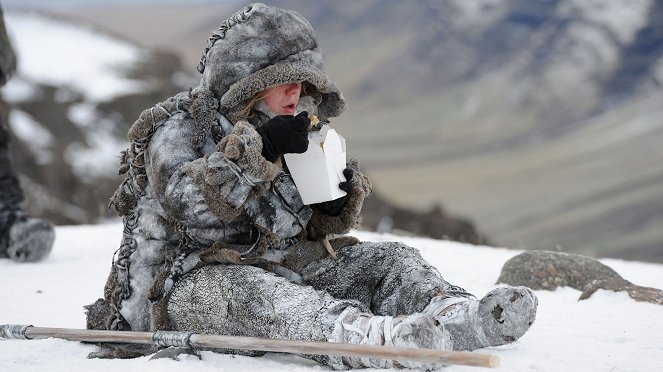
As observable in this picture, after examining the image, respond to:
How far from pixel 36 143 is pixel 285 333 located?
2447cm

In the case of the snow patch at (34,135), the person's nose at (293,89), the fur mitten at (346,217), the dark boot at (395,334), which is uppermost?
the snow patch at (34,135)

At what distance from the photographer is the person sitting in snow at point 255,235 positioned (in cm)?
327

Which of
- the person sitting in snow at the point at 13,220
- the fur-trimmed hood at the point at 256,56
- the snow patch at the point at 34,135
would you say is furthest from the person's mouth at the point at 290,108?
the snow patch at the point at 34,135

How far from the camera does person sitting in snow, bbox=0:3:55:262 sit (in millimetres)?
6582

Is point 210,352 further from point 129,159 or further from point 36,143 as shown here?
point 36,143

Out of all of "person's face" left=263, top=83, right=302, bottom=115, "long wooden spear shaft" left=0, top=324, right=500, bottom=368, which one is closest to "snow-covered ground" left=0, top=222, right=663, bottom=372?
"long wooden spear shaft" left=0, top=324, right=500, bottom=368

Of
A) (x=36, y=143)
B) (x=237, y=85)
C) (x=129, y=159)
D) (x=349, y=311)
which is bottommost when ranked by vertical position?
(x=349, y=311)

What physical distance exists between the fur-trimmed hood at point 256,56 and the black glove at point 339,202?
1.27ft

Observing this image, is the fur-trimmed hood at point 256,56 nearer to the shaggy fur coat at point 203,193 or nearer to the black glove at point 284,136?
the shaggy fur coat at point 203,193

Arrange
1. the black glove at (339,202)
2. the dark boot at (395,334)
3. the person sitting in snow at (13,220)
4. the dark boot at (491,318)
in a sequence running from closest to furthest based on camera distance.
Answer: the dark boot at (395,334)
the dark boot at (491,318)
the black glove at (339,202)
the person sitting in snow at (13,220)

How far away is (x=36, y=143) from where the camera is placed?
86.0ft

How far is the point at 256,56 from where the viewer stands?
3.66m

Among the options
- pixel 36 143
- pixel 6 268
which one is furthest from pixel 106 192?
pixel 6 268

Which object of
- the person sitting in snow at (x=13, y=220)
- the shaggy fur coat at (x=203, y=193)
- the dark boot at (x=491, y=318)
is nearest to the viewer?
the dark boot at (x=491, y=318)
